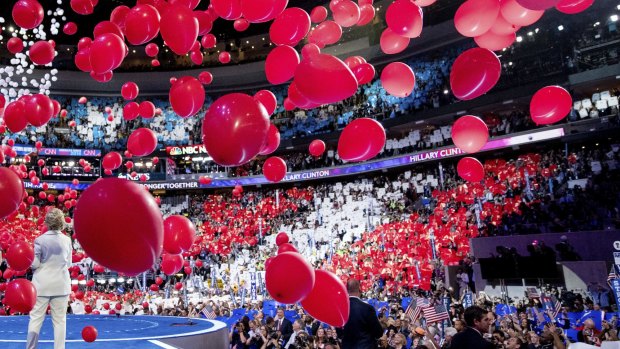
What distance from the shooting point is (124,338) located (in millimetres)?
6449

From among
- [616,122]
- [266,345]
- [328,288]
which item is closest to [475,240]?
[616,122]

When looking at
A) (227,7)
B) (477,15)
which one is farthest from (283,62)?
(477,15)

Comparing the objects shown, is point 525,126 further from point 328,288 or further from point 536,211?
point 328,288

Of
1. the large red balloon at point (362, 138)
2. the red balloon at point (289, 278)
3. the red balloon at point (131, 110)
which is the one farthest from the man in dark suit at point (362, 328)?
the red balloon at point (131, 110)

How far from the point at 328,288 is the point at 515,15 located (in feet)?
12.1

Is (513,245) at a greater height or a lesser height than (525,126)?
lesser

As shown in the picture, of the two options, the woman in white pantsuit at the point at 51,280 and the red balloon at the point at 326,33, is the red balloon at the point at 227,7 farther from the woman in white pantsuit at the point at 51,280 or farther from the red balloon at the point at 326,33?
the woman in white pantsuit at the point at 51,280

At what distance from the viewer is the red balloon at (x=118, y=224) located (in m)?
2.54

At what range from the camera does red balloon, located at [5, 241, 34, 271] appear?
6316 mm

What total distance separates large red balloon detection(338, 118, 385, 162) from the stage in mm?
3160

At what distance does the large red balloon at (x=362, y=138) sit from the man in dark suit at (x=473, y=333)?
209 cm

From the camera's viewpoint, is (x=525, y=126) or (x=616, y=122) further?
(x=525, y=126)

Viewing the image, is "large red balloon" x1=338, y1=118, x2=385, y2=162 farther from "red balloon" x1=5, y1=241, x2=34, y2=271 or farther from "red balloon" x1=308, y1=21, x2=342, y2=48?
"red balloon" x1=5, y1=241, x2=34, y2=271

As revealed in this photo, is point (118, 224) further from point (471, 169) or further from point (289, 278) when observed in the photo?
point (471, 169)
